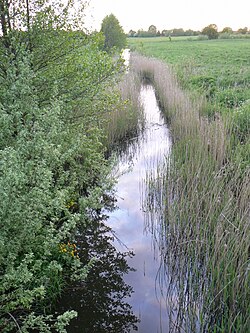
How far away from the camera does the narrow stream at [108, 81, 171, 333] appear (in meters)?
3.22

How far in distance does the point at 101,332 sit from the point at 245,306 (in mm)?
1224

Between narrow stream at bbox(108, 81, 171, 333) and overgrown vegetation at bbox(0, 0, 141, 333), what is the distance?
0.77 ft

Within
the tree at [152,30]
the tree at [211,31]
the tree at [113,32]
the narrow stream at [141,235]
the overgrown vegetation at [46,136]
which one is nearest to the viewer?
the overgrown vegetation at [46,136]

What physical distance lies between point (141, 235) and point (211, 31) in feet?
156

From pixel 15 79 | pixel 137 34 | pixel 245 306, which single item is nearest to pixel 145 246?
pixel 245 306

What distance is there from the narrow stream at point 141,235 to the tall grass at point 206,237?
15 cm

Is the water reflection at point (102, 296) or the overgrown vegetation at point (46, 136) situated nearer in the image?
the overgrown vegetation at point (46, 136)

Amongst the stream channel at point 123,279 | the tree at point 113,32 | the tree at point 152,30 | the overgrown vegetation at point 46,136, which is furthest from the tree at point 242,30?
the stream channel at point 123,279

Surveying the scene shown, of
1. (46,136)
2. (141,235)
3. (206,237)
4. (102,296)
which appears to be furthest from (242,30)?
(102,296)

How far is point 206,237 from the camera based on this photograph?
3.28 metres

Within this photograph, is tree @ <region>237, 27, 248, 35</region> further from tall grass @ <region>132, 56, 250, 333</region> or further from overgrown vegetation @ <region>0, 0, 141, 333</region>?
overgrown vegetation @ <region>0, 0, 141, 333</region>

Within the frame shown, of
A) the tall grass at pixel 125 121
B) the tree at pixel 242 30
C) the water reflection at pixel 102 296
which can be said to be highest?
the tree at pixel 242 30

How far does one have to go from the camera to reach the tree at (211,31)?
45469mm

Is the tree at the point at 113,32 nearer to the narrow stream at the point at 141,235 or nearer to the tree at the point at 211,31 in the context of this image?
the narrow stream at the point at 141,235
